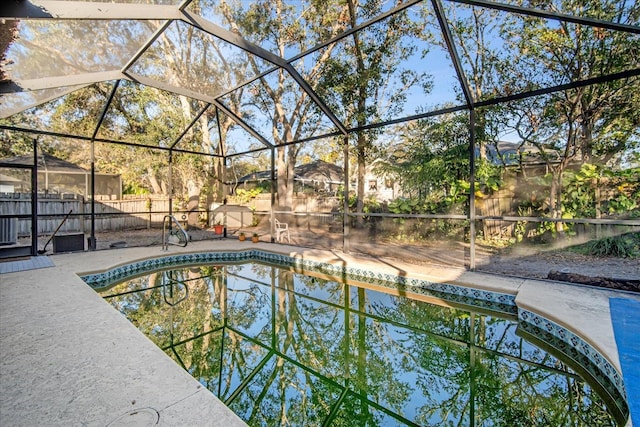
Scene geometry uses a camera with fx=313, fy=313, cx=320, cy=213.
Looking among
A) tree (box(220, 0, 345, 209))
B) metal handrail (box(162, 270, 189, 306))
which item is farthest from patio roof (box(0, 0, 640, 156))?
metal handrail (box(162, 270, 189, 306))

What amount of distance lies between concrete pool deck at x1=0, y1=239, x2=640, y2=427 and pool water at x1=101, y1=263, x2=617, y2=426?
55cm

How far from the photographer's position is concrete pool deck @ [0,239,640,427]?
1.71 metres

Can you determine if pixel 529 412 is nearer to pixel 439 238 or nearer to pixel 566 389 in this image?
pixel 566 389

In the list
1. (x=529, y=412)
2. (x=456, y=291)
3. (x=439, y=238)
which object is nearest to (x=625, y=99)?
(x=439, y=238)

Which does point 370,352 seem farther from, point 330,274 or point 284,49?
point 284,49

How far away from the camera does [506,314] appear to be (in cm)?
419

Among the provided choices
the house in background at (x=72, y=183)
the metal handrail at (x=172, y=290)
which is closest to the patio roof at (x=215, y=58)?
the metal handrail at (x=172, y=290)

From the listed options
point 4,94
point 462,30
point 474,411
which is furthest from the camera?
point 462,30

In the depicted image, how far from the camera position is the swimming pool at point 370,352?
2482 millimetres

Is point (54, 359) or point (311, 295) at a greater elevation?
point (54, 359)

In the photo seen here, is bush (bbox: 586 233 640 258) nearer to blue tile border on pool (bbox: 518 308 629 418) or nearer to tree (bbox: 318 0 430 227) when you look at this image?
blue tile border on pool (bbox: 518 308 629 418)

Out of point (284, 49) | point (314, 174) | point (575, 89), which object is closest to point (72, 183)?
point (314, 174)

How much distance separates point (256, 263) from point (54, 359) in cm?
521

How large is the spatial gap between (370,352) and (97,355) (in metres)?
2.53
